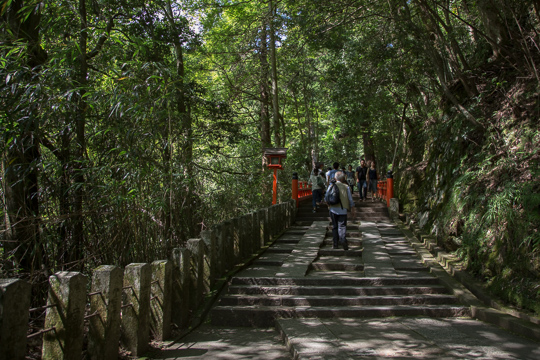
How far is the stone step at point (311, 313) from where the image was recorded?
5.22 meters

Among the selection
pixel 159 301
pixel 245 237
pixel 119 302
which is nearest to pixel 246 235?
pixel 245 237

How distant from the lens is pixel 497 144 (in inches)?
291

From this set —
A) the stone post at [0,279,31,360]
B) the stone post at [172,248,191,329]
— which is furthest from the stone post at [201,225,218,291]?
the stone post at [0,279,31,360]

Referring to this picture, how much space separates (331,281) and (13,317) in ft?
14.6

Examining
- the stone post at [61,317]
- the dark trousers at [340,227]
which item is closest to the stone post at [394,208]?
the dark trousers at [340,227]

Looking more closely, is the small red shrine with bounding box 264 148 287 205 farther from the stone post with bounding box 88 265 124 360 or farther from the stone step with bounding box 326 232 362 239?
the stone post with bounding box 88 265 124 360

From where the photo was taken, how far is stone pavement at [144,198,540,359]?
408cm

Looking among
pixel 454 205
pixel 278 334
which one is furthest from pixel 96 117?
pixel 454 205

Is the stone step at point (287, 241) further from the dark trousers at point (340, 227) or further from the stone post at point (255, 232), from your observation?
the dark trousers at point (340, 227)

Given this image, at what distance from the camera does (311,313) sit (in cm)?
526

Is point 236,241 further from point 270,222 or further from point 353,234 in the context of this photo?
point 353,234

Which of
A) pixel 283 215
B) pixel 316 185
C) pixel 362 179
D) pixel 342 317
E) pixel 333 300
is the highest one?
pixel 362 179

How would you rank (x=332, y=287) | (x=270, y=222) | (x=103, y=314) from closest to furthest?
1. (x=103, y=314)
2. (x=332, y=287)
3. (x=270, y=222)

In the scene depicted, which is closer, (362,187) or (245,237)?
(245,237)
